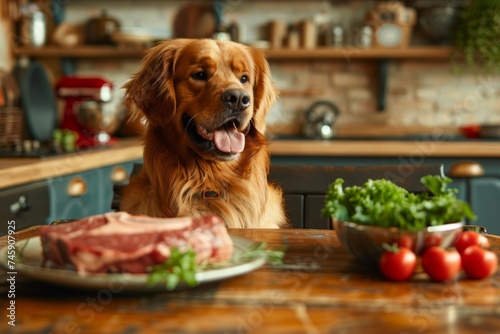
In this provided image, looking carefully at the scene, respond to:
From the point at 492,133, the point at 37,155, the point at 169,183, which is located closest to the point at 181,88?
the point at 169,183

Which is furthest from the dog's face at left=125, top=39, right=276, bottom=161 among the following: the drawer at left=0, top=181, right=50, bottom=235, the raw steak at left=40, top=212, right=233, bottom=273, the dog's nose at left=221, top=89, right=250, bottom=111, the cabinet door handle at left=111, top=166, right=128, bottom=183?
the cabinet door handle at left=111, top=166, right=128, bottom=183

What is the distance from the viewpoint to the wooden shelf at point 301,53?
435 cm

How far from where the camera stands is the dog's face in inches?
82.7

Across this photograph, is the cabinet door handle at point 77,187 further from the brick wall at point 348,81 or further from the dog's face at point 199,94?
the brick wall at point 348,81

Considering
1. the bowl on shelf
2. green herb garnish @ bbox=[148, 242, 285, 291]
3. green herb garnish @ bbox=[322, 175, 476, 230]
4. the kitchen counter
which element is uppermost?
the bowl on shelf

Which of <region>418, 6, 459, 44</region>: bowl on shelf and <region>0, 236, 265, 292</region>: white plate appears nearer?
<region>0, 236, 265, 292</region>: white plate

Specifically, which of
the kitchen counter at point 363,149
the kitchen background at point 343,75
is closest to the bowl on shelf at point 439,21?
the kitchen background at point 343,75

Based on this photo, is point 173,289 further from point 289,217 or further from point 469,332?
point 289,217

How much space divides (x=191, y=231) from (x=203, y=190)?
994 millimetres

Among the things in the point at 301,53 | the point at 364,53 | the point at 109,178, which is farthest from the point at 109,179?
the point at 364,53

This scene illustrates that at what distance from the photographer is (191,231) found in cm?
106

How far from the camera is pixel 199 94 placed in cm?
216

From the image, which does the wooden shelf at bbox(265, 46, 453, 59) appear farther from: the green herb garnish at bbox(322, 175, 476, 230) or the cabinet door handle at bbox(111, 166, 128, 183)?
the green herb garnish at bbox(322, 175, 476, 230)

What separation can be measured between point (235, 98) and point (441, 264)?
1.16m
